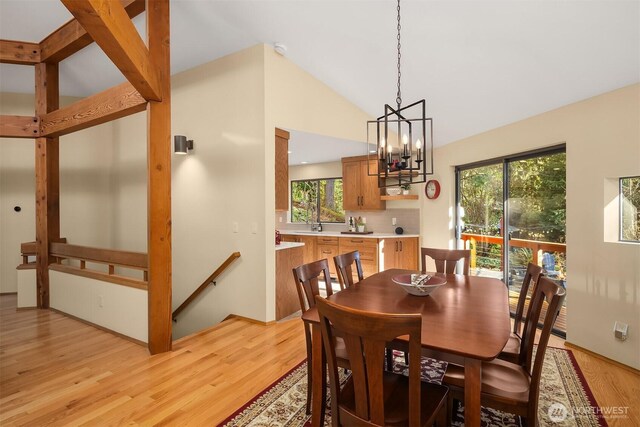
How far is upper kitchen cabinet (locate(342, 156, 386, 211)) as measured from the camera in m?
5.85

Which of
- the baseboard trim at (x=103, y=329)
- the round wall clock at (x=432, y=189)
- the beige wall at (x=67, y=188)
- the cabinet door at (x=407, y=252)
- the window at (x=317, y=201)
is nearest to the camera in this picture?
the baseboard trim at (x=103, y=329)

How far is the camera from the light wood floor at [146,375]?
210 cm

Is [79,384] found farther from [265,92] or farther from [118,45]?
[265,92]

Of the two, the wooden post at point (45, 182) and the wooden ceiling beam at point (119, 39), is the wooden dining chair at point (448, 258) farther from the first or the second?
the wooden post at point (45, 182)

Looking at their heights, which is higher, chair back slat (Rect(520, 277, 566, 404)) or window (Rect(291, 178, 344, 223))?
window (Rect(291, 178, 344, 223))

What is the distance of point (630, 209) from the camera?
266cm

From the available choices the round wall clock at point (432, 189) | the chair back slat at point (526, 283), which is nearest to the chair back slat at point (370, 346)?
the chair back slat at point (526, 283)

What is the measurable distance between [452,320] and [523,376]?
0.48 m

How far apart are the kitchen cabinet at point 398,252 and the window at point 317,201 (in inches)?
59.5

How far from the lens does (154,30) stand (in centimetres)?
294

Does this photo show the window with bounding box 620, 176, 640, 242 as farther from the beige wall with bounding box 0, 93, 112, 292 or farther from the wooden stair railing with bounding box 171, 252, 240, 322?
the beige wall with bounding box 0, 93, 112, 292

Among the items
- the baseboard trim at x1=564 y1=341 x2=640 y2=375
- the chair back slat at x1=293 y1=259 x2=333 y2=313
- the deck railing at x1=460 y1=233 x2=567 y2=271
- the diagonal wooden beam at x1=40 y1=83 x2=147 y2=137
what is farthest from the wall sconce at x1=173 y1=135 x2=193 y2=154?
the baseboard trim at x1=564 y1=341 x2=640 y2=375

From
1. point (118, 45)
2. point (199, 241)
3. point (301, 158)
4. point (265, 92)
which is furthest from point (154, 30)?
point (301, 158)

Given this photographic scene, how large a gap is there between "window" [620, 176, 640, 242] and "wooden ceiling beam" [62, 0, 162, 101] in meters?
4.02
